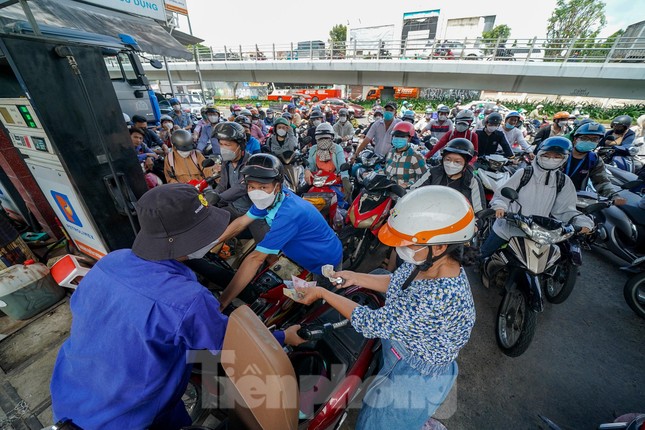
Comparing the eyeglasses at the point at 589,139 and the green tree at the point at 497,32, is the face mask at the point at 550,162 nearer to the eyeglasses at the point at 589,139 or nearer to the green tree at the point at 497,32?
Answer: the eyeglasses at the point at 589,139

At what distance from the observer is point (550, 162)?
292 cm

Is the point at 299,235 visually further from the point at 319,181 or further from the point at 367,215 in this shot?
the point at 319,181

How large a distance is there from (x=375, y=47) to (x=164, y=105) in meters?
15.8

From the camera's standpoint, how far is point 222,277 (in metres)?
2.88

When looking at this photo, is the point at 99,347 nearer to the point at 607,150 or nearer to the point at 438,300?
the point at 438,300

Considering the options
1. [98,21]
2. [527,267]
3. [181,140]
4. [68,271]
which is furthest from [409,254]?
[98,21]

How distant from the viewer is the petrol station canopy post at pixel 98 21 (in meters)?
5.02

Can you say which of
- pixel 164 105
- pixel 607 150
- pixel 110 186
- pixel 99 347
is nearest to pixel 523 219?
pixel 99 347

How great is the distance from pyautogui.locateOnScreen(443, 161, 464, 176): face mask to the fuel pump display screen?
452cm

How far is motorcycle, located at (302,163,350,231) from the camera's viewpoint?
428 centimetres

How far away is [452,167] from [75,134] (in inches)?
165

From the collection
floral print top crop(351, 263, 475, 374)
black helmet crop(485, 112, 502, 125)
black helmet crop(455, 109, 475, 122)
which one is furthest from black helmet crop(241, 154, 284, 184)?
black helmet crop(485, 112, 502, 125)

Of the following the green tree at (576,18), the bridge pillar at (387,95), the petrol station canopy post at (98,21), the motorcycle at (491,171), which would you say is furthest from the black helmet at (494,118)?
the green tree at (576,18)

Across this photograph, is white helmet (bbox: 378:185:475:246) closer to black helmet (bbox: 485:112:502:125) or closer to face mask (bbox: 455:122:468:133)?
face mask (bbox: 455:122:468:133)
